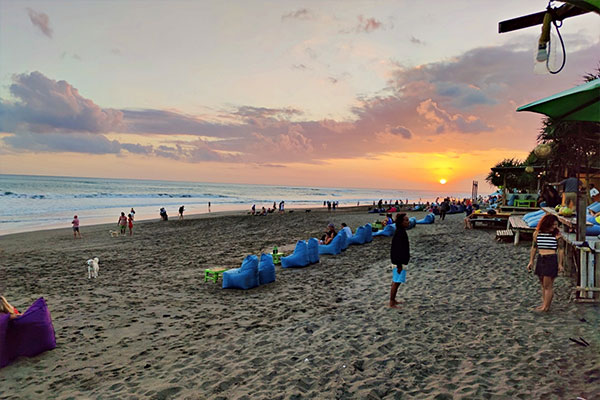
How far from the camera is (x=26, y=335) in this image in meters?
5.45

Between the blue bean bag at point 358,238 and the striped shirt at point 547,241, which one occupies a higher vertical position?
the striped shirt at point 547,241

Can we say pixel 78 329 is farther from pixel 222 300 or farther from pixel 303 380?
pixel 303 380

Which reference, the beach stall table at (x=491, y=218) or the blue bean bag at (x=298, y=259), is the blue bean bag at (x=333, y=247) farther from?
the beach stall table at (x=491, y=218)

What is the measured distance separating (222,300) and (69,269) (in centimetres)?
720

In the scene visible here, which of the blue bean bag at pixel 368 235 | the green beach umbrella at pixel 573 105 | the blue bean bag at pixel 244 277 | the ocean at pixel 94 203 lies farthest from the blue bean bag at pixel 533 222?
the ocean at pixel 94 203

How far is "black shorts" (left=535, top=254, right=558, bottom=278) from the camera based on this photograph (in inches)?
232

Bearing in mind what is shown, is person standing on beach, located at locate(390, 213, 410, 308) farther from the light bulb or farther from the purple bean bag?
the purple bean bag

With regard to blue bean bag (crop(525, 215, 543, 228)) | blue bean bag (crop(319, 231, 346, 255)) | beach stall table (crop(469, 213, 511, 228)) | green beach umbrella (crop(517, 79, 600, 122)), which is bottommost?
blue bean bag (crop(319, 231, 346, 255))

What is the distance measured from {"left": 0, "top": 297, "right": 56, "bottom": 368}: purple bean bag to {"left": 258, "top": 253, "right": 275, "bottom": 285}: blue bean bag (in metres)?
4.73

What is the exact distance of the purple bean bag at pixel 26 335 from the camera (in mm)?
5241

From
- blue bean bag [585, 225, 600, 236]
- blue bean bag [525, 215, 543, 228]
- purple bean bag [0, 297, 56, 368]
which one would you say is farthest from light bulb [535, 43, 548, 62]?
blue bean bag [525, 215, 543, 228]

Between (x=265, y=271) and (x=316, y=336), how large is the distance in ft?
12.9

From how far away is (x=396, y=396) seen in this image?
3.96 m

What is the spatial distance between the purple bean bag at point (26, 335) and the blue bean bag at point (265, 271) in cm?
473
